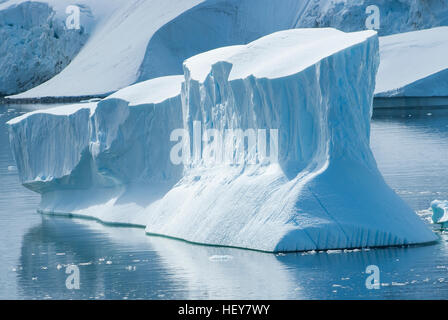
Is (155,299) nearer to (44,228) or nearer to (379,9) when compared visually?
(44,228)

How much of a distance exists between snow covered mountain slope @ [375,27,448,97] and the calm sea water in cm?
1498

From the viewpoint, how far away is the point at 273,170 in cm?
1071

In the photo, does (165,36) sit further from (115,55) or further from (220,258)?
(220,258)

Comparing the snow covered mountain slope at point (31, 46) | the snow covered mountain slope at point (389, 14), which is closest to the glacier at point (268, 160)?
the snow covered mountain slope at point (389, 14)

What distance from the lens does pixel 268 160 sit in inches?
429

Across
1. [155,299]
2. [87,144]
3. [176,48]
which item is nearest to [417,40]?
[176,48]

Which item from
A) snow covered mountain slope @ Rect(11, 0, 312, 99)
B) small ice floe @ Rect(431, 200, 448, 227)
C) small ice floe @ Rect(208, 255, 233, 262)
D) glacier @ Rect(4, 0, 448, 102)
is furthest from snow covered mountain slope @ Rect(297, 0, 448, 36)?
small ice floe @ Rect(208, 255, 233, 262)

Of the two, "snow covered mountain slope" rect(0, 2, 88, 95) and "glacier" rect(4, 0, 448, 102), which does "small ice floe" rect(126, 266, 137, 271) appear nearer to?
"glacier" rect(4, 0, 448, 102)

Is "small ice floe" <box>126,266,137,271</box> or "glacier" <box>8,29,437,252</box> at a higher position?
"glacier" <box>8,29,437,252</box>

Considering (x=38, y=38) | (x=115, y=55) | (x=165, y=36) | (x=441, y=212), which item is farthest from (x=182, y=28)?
(x=441, y=212)

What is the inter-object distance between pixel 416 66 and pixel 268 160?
62.4 feet

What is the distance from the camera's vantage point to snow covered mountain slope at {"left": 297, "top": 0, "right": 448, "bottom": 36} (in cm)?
3500

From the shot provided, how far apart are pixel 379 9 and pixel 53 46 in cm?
1568

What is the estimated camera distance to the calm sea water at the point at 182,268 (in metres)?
8.73
